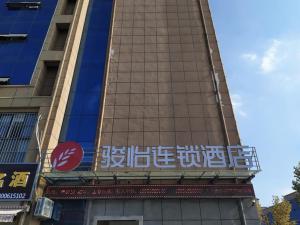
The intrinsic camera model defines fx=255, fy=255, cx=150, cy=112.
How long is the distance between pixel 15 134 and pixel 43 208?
23.0 ft

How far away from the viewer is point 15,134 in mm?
19281

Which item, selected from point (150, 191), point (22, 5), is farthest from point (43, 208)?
point (22, 5)

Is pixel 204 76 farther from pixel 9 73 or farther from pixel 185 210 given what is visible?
pixel 9 73

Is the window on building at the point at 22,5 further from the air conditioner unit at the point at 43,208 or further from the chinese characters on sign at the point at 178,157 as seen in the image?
the air conditioner unit at the point at 43,208

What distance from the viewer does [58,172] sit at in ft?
53.5

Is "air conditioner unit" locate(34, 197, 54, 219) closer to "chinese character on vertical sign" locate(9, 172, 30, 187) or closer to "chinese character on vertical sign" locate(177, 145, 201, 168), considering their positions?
"chinese character on vertical sign" locate(9, 172, 30, 187)

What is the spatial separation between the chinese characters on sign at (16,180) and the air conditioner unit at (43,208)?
83 centimetres

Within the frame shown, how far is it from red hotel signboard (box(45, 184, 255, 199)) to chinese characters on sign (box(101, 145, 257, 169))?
1340 mm

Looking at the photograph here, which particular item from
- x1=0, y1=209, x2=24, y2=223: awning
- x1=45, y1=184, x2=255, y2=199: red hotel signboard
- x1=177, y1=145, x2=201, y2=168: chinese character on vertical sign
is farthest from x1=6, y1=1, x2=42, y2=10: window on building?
x1=177, y1=145, x2=201, y2=168: chinese character on vertical sign

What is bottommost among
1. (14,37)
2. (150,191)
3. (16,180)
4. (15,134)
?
(150,191)

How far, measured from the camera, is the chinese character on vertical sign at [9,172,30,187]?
52.0 feet

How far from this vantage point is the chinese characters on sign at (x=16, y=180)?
15.5 metres

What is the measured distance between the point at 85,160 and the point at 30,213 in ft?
15.8

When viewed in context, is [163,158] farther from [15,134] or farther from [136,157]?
[15,134]
